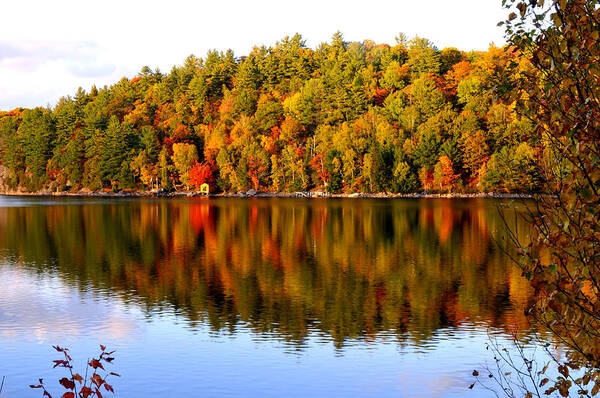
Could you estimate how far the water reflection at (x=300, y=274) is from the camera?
19406mm

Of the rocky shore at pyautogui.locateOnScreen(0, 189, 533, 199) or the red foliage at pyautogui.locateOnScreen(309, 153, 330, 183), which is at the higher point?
the red foliage at pyautogui.locateOnScreen(309, 153, 330, 183)

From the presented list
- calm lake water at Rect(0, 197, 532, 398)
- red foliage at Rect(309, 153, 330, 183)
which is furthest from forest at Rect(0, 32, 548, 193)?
calm lake water at Rect(0, 197, 532, 398)

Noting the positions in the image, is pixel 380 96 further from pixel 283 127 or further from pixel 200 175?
pixel 200 175

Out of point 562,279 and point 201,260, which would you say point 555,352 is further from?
point 201,260

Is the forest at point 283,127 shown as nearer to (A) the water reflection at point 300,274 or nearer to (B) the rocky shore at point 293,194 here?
(B) the rocky shore at point 293,194

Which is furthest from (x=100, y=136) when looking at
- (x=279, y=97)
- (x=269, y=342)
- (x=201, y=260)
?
(x=269, y=342)

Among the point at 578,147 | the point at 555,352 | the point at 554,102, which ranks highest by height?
the point at 554,102

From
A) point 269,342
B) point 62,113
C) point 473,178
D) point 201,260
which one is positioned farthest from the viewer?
point 62,113

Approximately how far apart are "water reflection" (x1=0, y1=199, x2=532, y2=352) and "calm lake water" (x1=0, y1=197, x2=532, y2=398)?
0.10m

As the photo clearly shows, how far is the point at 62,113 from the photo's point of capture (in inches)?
6708

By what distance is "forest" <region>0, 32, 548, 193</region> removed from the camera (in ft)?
385

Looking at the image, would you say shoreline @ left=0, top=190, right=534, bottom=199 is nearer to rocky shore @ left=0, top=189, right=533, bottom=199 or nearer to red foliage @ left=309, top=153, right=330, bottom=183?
rocky shore @ left=0, top=189, right=533, bottom=199

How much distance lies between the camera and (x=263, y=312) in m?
20.7

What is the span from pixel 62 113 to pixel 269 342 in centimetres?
16769
